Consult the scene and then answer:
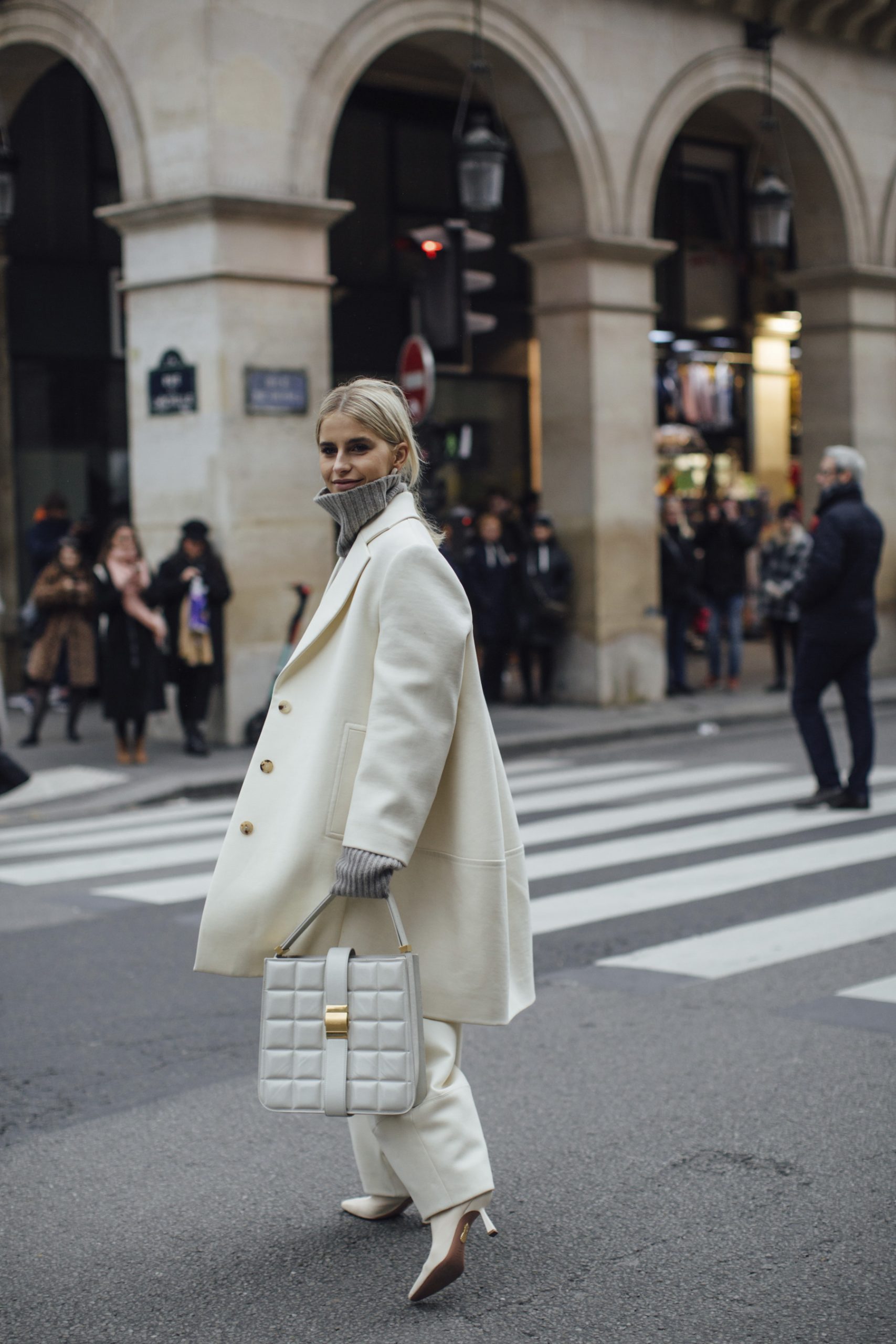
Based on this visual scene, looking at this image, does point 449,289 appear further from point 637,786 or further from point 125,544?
point 637,786

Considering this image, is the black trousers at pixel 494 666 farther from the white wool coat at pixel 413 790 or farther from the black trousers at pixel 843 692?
the white wool coat at pixel 413 790

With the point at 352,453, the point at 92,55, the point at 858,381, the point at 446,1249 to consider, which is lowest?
the point at 446,1249

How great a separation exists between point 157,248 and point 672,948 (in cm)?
875

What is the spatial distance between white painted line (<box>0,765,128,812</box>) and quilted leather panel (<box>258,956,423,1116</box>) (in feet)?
25.2

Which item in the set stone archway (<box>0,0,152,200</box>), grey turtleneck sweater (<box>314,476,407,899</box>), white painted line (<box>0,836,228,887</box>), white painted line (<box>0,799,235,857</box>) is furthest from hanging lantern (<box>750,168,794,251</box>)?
grey turtleneck sweater (<box>314,476,407,899</box>)

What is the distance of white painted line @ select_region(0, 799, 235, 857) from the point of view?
32.1 feet

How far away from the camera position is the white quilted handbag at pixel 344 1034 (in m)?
3.19

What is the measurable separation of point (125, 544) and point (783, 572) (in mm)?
6829

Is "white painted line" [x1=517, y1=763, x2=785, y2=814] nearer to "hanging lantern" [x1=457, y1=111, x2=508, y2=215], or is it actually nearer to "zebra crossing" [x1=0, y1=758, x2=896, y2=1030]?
"zebra crossing" [x1=0, y1=758, x2=896, y2=1030]

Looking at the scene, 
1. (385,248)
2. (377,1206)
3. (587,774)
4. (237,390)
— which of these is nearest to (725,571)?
(587,774)

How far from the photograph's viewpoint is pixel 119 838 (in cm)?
948

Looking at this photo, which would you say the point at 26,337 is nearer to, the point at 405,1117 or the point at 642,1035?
the point at 642,1035

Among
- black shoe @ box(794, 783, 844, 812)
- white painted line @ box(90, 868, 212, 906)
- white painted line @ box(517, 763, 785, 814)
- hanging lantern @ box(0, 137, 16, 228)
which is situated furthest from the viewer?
hanging lantern @ box(0, 137, 16, 228)

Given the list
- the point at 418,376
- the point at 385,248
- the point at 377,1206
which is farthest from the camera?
the point at 385,248
